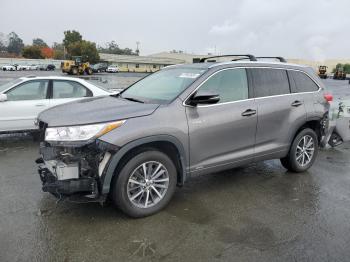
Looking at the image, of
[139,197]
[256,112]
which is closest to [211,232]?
[139,197]

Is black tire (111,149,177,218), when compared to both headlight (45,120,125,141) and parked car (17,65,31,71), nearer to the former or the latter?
headlight (45,120,125,141)

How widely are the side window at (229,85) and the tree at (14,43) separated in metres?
145

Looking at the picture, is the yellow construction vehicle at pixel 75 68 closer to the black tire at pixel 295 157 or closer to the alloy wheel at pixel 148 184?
the black tire at pixel 295 157

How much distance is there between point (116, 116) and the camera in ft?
11.7

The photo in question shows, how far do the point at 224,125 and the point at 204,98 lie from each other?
54 centimetres

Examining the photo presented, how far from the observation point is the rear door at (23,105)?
681 cm

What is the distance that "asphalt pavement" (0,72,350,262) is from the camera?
124 inches

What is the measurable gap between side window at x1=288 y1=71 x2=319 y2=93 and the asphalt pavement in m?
1.48

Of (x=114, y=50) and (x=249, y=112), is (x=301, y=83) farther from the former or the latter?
(x=114, y=50)

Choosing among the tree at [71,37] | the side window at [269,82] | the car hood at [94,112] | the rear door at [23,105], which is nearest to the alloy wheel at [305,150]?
the side window at [269,82]

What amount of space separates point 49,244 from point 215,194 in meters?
2.30

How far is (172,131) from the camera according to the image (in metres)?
3.81

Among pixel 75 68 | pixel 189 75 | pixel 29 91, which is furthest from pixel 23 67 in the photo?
pixel 189 75

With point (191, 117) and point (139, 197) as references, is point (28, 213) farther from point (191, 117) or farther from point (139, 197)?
point (191, 117)
